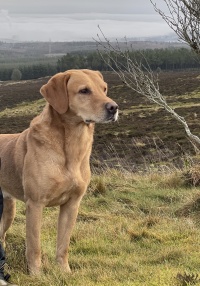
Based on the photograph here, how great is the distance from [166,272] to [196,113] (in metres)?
39.8

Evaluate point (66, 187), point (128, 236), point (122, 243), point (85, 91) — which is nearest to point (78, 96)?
point (85, 91)

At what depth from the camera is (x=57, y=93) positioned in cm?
423

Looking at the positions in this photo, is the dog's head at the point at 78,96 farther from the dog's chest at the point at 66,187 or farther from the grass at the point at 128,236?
the grass at the point at 128,236

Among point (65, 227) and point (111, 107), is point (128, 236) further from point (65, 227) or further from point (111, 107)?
point (111, 107)

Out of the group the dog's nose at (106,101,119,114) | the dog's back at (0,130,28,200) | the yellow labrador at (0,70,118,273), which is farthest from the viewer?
the dog's back at (0,130,28,200)

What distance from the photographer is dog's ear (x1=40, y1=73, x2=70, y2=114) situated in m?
4.21

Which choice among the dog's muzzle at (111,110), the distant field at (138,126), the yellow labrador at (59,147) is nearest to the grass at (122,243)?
the yellow labrador at (59,147)

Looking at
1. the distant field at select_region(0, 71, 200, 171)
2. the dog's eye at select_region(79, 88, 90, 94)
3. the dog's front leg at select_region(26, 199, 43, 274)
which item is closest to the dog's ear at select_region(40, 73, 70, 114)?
the dog's eye at select_region(79, 88, 90, 94)

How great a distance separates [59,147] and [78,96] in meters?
0.52

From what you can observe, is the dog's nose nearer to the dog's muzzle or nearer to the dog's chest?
the dog's muzzle

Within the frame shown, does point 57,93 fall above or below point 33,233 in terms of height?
above

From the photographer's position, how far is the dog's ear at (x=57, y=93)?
13.8 ft

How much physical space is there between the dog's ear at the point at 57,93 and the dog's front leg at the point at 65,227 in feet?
3.28

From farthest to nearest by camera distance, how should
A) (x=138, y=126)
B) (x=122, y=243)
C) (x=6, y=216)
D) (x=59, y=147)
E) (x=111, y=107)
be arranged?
(x=138, y=126) < (x=122, y=243) < (x=6, y=216) < (x=59, y=147) < (x=111, y=107)
